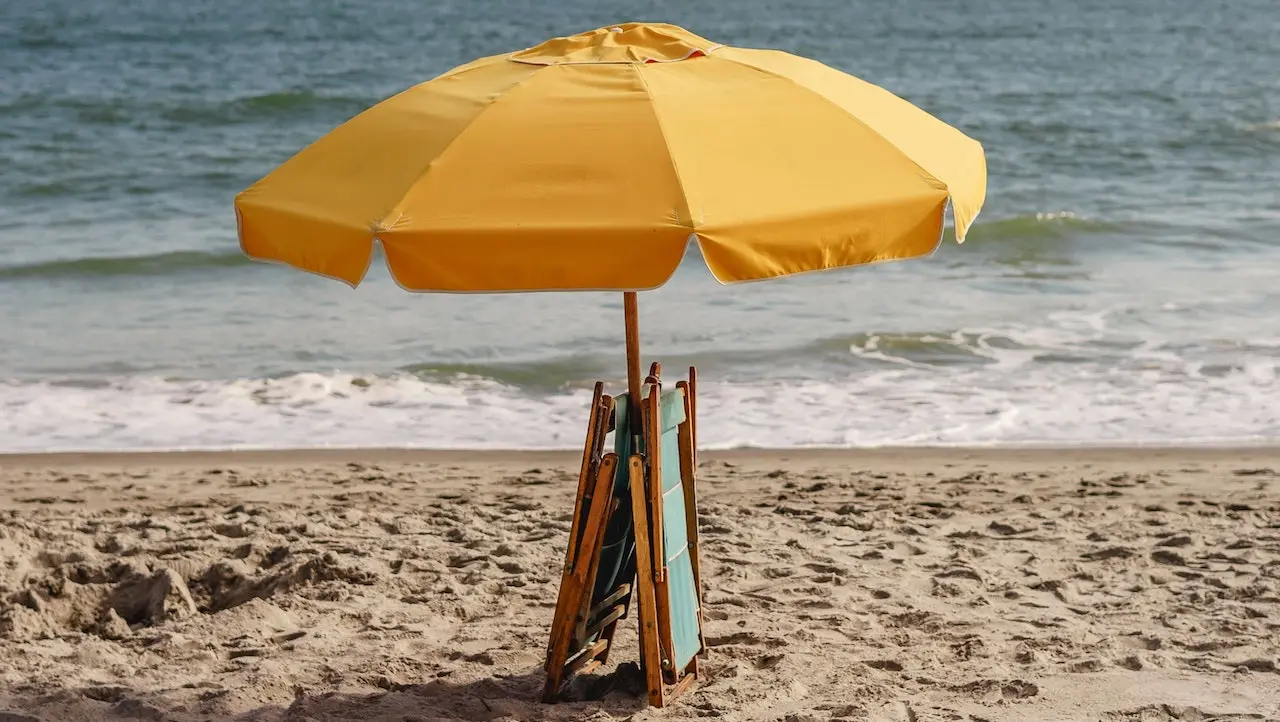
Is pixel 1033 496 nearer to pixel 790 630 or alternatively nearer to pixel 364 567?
pixel 790 630

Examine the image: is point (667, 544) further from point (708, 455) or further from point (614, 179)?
point (708, 455)

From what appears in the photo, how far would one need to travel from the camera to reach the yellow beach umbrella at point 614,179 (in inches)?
113

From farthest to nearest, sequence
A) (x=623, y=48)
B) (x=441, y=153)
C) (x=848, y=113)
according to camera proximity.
Answer: (x=623, y=48) < (x=848, y=113) < (x=441, y=153)

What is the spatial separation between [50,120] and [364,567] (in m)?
19.1

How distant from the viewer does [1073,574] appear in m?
5.31

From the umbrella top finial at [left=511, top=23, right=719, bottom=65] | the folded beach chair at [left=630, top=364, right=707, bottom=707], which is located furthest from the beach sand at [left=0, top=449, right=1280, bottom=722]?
the umbrella top finial at [left=511, top=23, right=719, bottom=65]

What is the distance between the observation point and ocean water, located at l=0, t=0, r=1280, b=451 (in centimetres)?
824

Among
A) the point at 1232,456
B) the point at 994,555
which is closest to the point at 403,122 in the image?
the point at 994,555

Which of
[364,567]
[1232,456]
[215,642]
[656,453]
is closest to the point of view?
[656,453]

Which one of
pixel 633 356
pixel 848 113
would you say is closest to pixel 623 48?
pixel 848 113

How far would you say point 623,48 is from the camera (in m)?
3.57

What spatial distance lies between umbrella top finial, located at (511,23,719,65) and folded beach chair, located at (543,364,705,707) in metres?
0.93

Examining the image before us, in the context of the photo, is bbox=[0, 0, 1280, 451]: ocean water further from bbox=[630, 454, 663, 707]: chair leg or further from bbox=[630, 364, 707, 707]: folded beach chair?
bbox=[630, 454, 663, 707]: chair leg

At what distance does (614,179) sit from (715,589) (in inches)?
103
